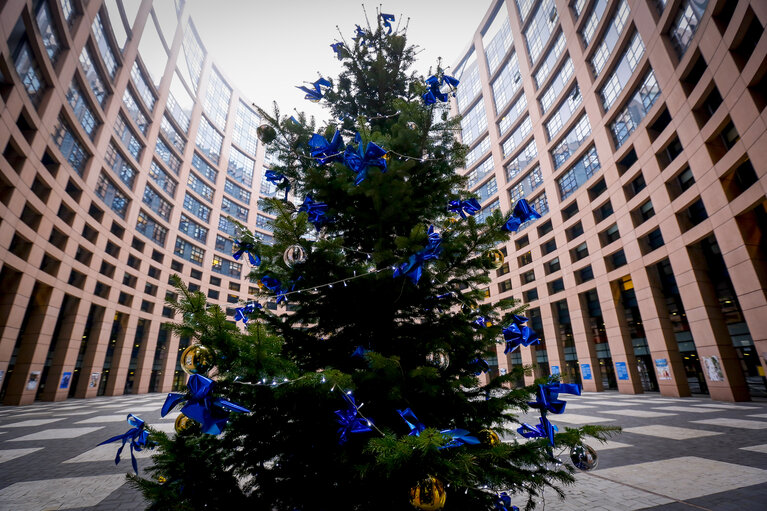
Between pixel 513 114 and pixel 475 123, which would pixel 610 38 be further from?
pixel 475 123

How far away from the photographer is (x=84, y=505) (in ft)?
15.6

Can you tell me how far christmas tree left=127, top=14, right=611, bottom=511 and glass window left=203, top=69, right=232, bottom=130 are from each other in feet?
187

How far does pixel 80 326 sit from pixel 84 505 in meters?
30.6

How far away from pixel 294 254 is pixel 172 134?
161 feet

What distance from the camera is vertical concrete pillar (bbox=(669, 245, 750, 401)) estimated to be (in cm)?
1659

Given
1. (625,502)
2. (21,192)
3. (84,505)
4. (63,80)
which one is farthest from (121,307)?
(625,502)

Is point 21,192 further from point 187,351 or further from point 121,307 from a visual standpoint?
point 187,351

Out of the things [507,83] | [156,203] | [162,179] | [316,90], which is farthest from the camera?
[507,83]

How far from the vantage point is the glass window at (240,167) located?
5381 cm

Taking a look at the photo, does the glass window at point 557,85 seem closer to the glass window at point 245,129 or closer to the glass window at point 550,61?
the glass window at point 550,61

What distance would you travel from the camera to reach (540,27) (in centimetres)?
3506

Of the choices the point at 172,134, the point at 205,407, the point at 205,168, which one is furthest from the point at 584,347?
the point at 205,168

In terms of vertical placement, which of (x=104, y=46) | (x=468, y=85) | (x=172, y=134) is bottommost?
(x=104, y=46)

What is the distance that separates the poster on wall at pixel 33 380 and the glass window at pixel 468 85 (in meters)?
54.1
